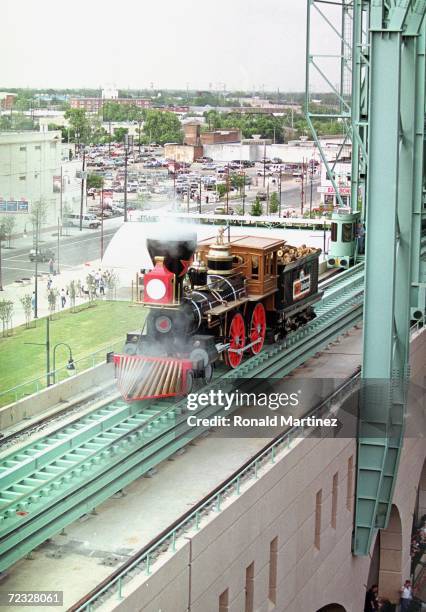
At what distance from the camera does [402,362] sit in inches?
492

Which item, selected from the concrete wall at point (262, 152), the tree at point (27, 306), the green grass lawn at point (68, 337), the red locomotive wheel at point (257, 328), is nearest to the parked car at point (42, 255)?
the tree at point (27, 306)

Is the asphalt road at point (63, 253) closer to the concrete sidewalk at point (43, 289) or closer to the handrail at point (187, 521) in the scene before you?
the concrete sidewalk at point (43, 289)

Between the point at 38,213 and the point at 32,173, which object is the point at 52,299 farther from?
the point at 32,173

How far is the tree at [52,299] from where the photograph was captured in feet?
44.6

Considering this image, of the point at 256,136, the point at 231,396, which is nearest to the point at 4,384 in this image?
the point at 231,396

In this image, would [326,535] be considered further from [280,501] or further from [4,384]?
[4,384]

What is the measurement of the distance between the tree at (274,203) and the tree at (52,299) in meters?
14.2

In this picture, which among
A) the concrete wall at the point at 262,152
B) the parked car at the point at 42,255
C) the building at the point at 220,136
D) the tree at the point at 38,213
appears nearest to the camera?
the tree at the point at 38,213

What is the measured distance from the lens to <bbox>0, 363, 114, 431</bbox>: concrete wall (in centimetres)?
1087

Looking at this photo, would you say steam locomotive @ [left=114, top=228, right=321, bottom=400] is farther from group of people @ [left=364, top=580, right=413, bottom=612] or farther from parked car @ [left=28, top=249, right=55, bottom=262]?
group of people @ [left=364, top=580, right=413, bottom=612]

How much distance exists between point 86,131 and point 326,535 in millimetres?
5097

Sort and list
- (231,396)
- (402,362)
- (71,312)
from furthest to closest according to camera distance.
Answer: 1. (71,312)
2. (402,362)
3. (231,396)

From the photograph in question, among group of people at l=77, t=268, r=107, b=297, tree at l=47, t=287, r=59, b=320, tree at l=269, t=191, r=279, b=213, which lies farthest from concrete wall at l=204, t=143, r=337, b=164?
tree at l=47, t=287, r=59, b=320

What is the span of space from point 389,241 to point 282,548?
341 centimetres
